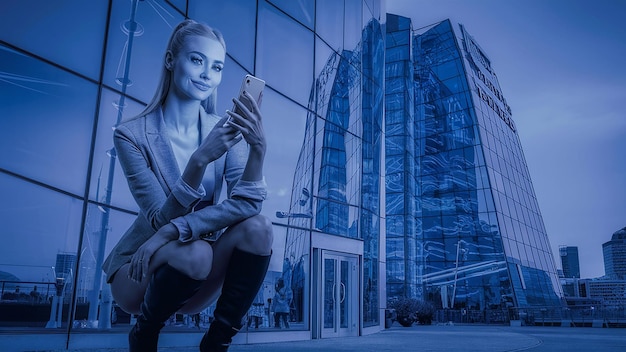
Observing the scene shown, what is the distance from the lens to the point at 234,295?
122cm

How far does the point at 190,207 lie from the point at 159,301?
217 mm

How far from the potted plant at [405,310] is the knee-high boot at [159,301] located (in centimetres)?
2357

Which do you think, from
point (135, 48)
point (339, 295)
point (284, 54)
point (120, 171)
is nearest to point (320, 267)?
point (339, 295)

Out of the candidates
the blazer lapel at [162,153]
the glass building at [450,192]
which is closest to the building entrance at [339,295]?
the blazer lapel at [162,153]

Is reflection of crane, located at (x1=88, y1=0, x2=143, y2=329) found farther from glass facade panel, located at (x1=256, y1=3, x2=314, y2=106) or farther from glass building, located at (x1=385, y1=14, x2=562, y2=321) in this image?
glass building, located at (x1=385, y1=14, x2=562, y2=321)

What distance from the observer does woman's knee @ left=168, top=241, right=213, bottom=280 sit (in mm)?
1100

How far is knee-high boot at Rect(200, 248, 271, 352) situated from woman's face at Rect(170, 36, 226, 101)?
0.48 m

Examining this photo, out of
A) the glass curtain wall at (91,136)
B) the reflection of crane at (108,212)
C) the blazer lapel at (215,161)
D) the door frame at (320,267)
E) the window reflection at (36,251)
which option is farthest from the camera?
the door frame at (320,267)

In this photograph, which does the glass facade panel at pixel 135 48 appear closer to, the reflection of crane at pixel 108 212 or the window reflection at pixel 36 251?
the reflection of crane at pixel 108 212

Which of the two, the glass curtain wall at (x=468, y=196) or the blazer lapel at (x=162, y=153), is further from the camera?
the glass curtain wall at (x=468, y=196)

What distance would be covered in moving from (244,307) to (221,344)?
11 cm

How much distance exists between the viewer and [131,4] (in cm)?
891

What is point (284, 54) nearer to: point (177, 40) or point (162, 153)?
point (177, 40)

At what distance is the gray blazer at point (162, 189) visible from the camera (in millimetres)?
1153
